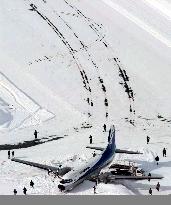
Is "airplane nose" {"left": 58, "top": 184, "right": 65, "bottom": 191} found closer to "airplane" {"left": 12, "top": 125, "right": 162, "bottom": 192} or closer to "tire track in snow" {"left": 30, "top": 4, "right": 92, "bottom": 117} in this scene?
"airplane" {"left": 12, "top": 125, "right": 162, "bottom": 192}

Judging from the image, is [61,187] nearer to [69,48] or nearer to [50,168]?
[50,168]

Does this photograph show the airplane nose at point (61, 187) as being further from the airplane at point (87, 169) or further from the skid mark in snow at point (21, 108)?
the skid mark in snow at point (21, 108)

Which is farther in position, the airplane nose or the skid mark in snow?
the skid mark in snow

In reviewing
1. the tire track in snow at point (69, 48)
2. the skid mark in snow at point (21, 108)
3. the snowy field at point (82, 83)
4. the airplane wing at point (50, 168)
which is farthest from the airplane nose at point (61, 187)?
the tire track in snow at point (69, 48)

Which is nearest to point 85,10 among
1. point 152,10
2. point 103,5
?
point 103,5

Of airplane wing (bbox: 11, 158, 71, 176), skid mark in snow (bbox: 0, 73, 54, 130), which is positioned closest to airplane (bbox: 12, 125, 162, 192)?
airplane wing (bbox: 11, 158, 71, 176)

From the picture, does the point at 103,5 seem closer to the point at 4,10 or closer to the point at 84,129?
the point at 4,10

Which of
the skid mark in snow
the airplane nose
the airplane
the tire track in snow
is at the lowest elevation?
the airplane nose
